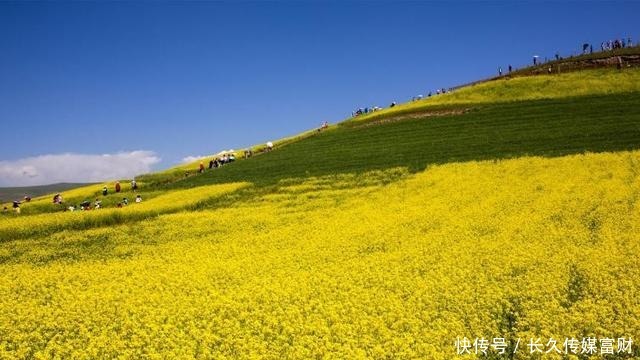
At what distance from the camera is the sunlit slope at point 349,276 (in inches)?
557

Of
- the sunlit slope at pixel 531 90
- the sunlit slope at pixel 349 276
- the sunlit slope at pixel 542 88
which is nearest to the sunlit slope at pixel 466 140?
the sunlit slope at pixel 531 90

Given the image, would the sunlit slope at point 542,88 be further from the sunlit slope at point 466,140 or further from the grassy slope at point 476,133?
the sunlit slope at point 466,140

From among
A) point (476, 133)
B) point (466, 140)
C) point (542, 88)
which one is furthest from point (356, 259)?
point (542, 88)

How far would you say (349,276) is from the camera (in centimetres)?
1842

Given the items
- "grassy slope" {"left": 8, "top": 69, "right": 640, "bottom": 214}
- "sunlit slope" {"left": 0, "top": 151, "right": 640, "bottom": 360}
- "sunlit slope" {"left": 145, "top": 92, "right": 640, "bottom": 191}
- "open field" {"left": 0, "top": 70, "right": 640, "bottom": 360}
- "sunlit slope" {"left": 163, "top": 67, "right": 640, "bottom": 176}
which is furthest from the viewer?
"sunlit slope" {"left": 163, "top": 67, "right": 640, "bottom": 176}

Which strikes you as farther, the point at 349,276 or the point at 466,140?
the point at 466,140

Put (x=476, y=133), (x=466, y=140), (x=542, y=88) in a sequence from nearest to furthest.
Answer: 1. (x=466, y=140)
2. (x=476, y=133)
3. (x=542, y=88)

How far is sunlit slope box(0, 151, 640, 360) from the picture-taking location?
557 inches

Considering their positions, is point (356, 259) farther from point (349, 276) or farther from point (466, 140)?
point (466, 140)

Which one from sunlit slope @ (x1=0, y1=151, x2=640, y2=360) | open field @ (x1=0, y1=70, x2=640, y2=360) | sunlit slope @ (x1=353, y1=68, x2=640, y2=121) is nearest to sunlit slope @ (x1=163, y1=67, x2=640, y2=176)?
sunlit slope @ (x1=353, y1=68, x2=640, y2=121)

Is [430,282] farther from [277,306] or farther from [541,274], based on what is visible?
[277,306]

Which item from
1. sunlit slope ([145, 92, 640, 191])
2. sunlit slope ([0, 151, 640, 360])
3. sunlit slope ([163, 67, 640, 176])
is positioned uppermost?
sunlit slope ([163, 67, 640, 176])

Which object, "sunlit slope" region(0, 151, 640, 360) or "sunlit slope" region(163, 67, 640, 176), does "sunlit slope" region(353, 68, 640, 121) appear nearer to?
"sunlit slope" region(163, 67, 640, 176)

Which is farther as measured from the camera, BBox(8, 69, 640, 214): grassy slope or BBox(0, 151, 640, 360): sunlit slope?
BBox(8, 69, 640, 214): grassy slope
